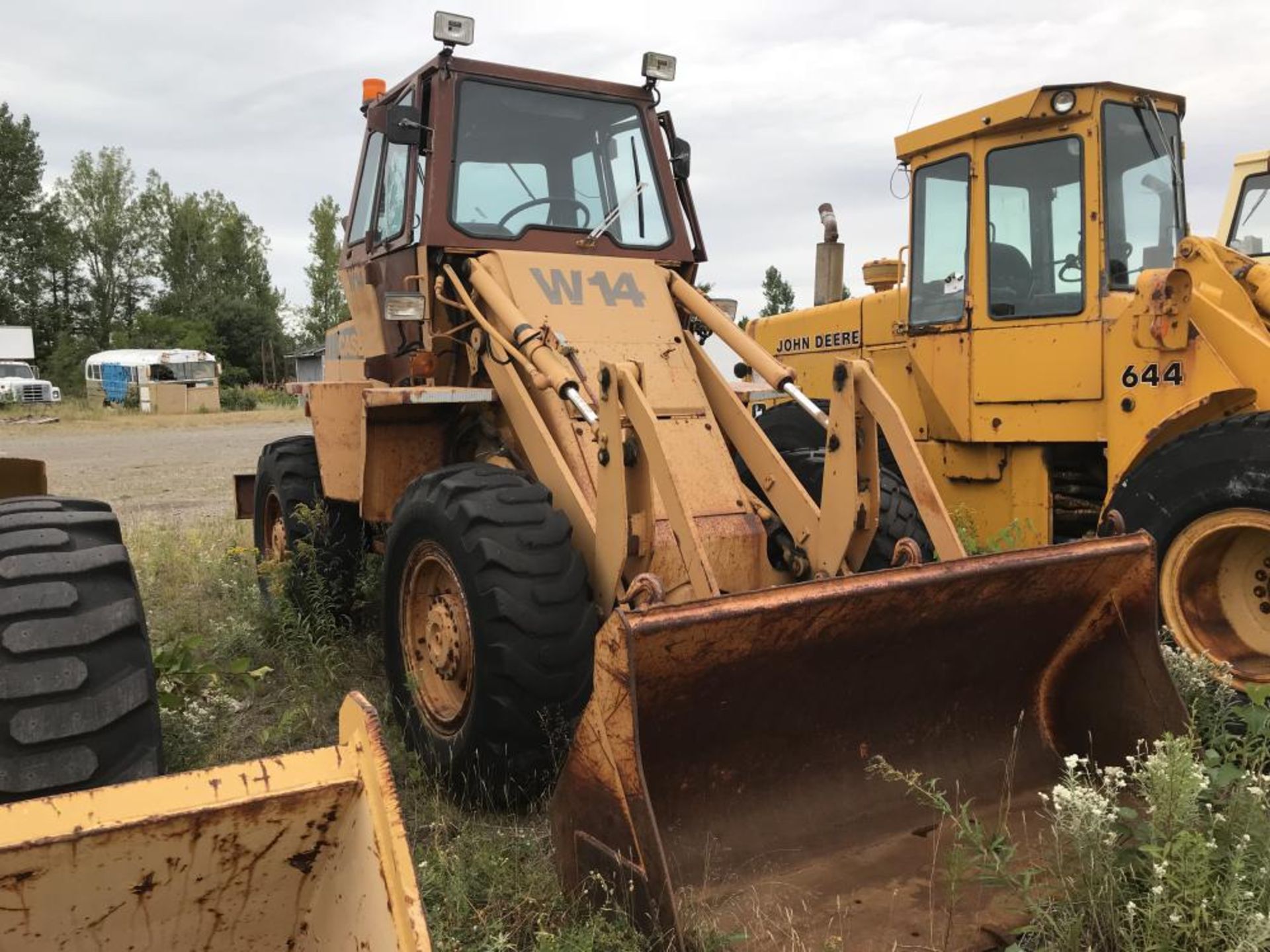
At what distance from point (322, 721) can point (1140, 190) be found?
5028 mm

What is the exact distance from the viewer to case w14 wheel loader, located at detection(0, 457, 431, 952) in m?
1.91

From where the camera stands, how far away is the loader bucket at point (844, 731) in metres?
2.80

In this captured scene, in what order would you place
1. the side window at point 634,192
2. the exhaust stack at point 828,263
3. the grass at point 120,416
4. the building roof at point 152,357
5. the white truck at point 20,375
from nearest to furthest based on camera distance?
the side window at point 634,192
the exhaust stack at point 828,263
the grass at point 120,416
the white truck at point 20,375
the building roof at point 152,357

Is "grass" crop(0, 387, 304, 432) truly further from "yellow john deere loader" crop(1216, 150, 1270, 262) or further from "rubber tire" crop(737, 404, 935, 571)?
"rubber tire" crop(737, 404, 935, 571)

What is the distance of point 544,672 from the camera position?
3.56 metres

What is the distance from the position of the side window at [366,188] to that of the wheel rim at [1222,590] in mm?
4192

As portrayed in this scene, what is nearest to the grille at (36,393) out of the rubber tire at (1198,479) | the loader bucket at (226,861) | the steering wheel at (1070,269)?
the steering wheel at (1070,269)

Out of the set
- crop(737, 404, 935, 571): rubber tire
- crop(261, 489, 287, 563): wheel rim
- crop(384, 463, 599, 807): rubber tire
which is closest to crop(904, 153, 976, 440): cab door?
crop(737, 404, 935, 571): rubber tire

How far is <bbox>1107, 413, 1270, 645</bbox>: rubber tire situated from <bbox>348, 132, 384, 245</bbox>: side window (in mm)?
3950

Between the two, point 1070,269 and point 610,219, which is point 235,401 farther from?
point 1070,269

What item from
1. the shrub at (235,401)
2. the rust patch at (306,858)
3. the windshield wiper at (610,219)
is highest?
the windshield wiper at (610,219)

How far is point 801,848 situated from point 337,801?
5.44ft

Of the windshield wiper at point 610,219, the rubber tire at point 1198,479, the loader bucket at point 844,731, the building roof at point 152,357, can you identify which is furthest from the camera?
the building roof at point 152,357

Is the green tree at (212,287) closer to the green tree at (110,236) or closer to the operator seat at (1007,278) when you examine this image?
the green tree at (110,236)
